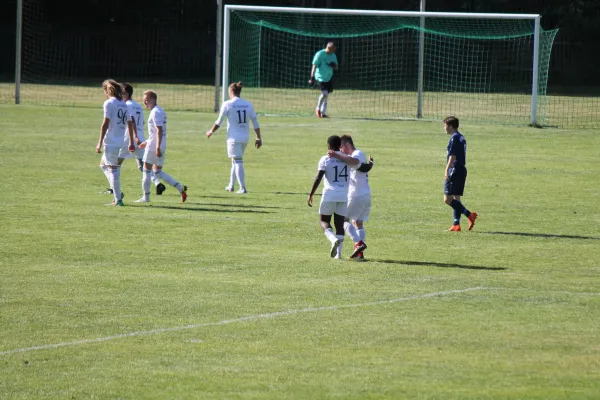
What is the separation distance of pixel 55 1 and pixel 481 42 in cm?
2008

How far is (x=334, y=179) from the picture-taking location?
15000 mm

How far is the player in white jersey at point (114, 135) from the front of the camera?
1992cm

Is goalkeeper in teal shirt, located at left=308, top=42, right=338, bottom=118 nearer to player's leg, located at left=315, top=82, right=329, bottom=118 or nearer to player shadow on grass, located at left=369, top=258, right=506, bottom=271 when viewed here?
player's leg, located at left=315, top=82, right=329, bottom=118

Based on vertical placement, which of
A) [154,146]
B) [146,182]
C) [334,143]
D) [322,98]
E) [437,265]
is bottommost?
[437,265]

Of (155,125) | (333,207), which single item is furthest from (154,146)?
(333,207)

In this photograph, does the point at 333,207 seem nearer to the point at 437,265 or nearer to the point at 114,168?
the point at 437,265

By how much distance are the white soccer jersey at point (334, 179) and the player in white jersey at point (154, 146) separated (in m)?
5.78

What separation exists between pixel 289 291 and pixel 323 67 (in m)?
25.1

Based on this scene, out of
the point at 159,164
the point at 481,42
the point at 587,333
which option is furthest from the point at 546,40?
the point at 587,333

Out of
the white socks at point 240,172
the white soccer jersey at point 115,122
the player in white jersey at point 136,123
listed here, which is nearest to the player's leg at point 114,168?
the white soccer jersey at point 115,122

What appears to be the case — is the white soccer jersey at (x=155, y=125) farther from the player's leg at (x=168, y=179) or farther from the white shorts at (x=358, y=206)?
the white shorts at (x=358, y=206)

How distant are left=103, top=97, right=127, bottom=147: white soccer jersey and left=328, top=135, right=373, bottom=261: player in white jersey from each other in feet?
19.1

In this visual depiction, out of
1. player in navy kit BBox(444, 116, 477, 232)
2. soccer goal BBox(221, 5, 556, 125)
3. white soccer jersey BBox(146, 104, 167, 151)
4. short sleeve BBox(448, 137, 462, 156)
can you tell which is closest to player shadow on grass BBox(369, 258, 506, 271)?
player in navy kit BBox(444, 116, 477, 232)

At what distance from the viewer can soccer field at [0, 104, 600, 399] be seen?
31.2ft
